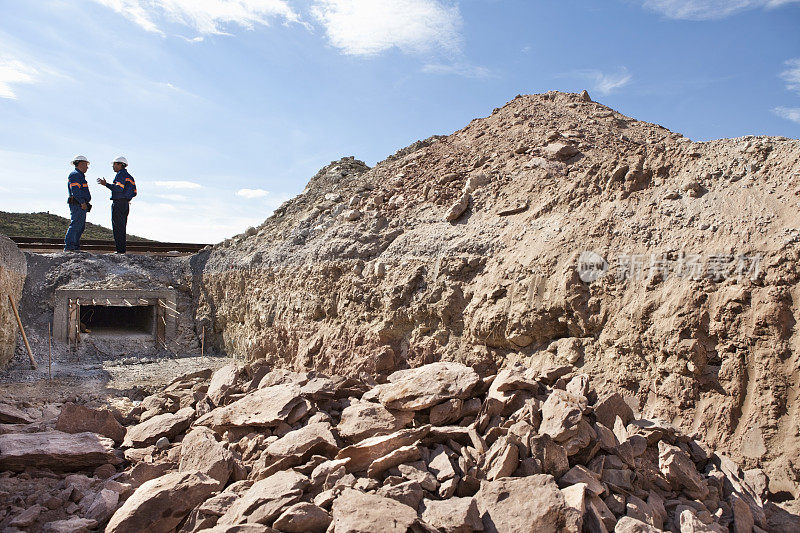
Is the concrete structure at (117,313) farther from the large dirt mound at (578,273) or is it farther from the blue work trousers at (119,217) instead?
the large dirt mound at (578,273)

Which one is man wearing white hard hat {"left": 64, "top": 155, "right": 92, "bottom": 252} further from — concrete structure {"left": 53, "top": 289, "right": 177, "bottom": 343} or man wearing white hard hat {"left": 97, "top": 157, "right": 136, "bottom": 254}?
concrete structure {"left": 53, "top": 289, "right": 177, "bottom": 343}

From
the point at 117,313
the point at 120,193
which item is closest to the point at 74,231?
the point at 120,193

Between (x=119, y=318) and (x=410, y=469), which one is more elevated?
(x=410, y=469)

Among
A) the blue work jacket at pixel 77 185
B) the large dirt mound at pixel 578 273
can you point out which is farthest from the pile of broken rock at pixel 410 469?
the blue work jacket at pixel 77 185

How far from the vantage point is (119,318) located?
14.0 metres

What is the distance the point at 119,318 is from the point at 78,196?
11.2 feet

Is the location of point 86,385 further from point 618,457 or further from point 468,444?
point 618,457

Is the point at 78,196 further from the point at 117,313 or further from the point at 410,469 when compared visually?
the point at 410,469

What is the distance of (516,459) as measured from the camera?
3893 millimetres

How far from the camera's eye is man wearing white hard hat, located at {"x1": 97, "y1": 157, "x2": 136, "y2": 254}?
1325cm

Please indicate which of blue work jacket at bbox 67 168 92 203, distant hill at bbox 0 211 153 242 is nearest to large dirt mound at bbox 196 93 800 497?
blue work jacket at bbox 67 168 92 203

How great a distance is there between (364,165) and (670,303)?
998 cm

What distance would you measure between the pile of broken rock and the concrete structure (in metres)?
6.91

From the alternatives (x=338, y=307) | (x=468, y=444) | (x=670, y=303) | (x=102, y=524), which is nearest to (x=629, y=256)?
(x=670, y=303)
